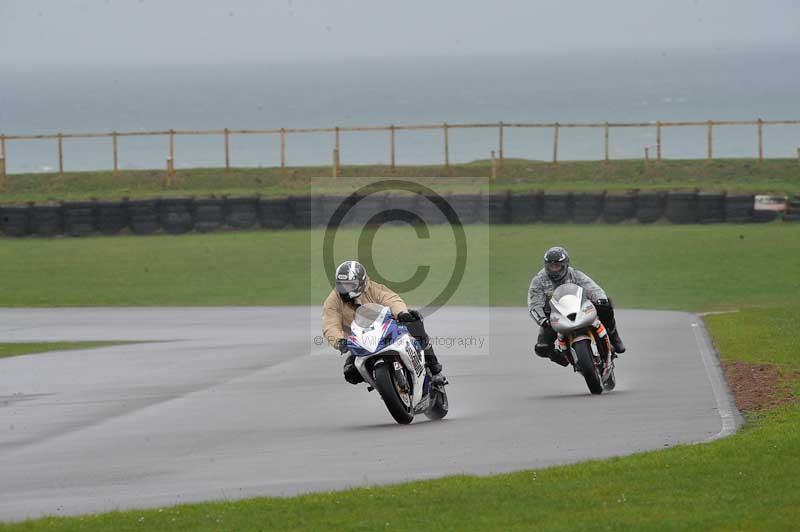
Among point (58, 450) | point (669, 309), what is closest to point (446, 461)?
point (58, 450)

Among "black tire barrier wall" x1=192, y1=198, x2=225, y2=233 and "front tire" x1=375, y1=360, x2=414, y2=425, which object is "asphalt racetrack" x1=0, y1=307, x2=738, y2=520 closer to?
"front tire" x1=375, y1=360, x2=414, y2=425

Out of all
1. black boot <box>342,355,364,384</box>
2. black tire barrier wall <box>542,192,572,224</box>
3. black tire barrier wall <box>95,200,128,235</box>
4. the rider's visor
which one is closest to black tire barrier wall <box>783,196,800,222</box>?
black tire barrier wall <box>542,192,572,224</box>

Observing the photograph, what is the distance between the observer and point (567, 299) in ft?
52.8

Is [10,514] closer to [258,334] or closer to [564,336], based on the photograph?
[564,336]

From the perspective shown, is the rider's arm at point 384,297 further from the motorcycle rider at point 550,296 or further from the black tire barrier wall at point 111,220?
the black tire barrier wall at point 111,220

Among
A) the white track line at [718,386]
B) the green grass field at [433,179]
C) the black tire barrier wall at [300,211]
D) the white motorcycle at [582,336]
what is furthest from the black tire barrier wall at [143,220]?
the white motorcycle at [582,336]

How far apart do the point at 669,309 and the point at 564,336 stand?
1085 centimetres

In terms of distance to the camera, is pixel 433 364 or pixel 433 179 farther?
pixel 433 179

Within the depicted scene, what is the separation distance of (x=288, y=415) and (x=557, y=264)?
3.48 meters

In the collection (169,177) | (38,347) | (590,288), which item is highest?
(169,177)

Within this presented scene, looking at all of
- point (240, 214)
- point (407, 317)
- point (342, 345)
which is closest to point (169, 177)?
point (240, 214)

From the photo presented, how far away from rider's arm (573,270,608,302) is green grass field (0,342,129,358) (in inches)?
363

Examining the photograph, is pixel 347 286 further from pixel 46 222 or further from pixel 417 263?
pixel 46 222

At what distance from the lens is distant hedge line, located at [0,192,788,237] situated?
41812 millimetres
